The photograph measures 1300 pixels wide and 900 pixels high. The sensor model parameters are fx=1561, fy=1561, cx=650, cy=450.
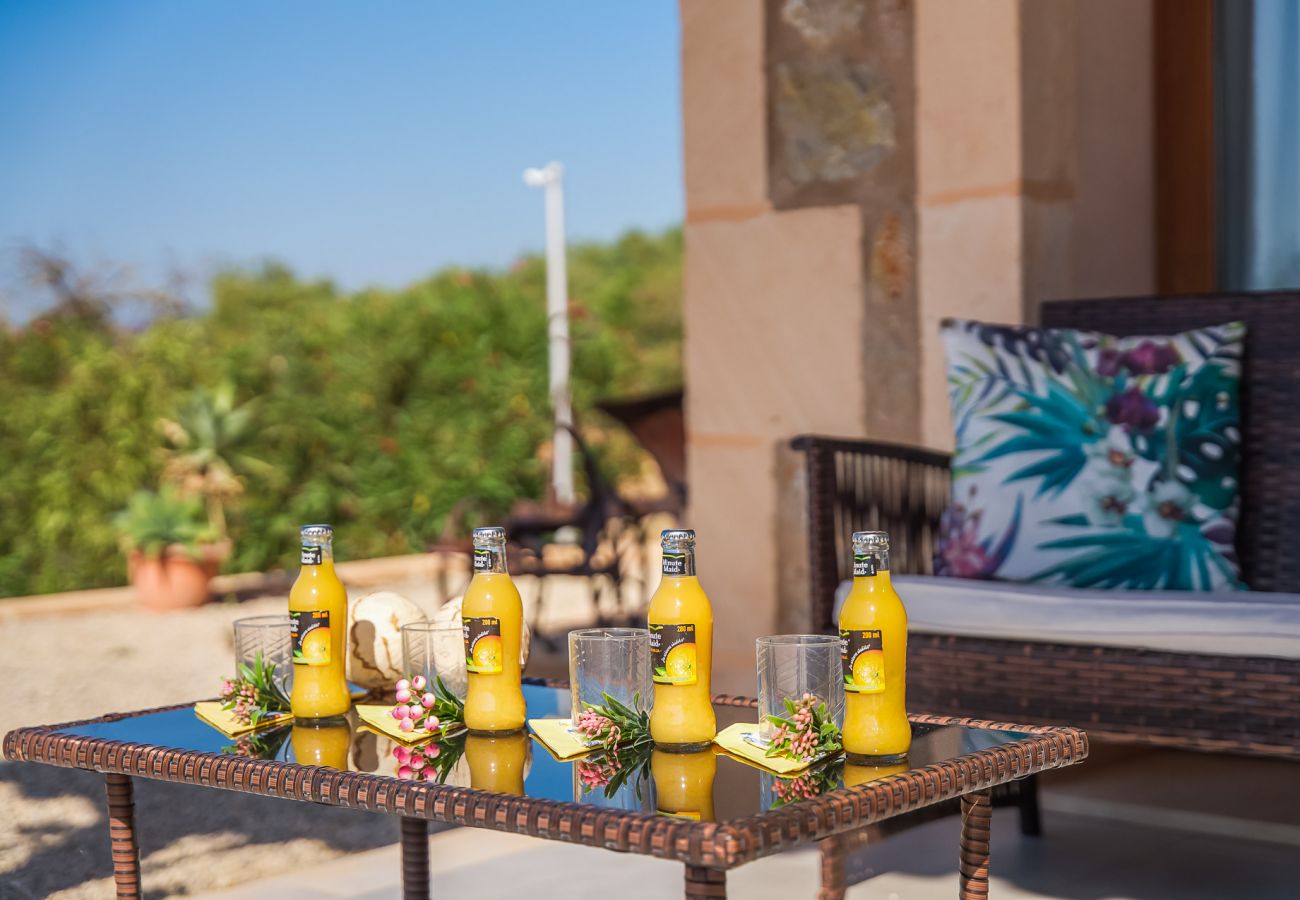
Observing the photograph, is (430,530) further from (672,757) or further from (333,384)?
(672,757)

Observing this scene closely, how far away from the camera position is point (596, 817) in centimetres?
122

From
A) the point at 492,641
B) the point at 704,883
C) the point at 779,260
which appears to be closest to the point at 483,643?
the point at 492,641

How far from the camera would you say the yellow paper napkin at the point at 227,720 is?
5.38ft

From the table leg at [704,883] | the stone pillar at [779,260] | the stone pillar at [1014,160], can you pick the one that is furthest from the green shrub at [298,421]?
the table leg at [704,883]

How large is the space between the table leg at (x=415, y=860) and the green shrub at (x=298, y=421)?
182 inches

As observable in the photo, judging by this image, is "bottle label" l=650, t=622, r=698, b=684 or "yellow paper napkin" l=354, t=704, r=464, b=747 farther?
"yellow paper napkin" l=354, t=704, r=464, b=747

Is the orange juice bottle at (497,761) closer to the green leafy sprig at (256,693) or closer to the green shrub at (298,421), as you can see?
the green leafy sprig at (256,693)

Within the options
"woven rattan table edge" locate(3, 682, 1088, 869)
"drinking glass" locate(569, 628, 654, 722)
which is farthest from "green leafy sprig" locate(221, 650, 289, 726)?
"drinking glass" locate(569, 628, 654, 722)

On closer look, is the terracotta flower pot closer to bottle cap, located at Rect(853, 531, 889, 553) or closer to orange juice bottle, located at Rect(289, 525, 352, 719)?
orange juice bottle, located at Rect(289, 525, 352, 719)

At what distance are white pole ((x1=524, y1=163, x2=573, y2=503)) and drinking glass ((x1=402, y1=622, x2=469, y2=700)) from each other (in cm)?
525

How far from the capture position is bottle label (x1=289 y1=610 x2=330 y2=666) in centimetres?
164

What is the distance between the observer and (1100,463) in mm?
2510

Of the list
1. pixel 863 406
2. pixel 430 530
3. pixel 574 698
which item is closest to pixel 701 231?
pixel 863 406

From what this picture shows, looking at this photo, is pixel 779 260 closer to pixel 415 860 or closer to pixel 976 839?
pixel 415 860
